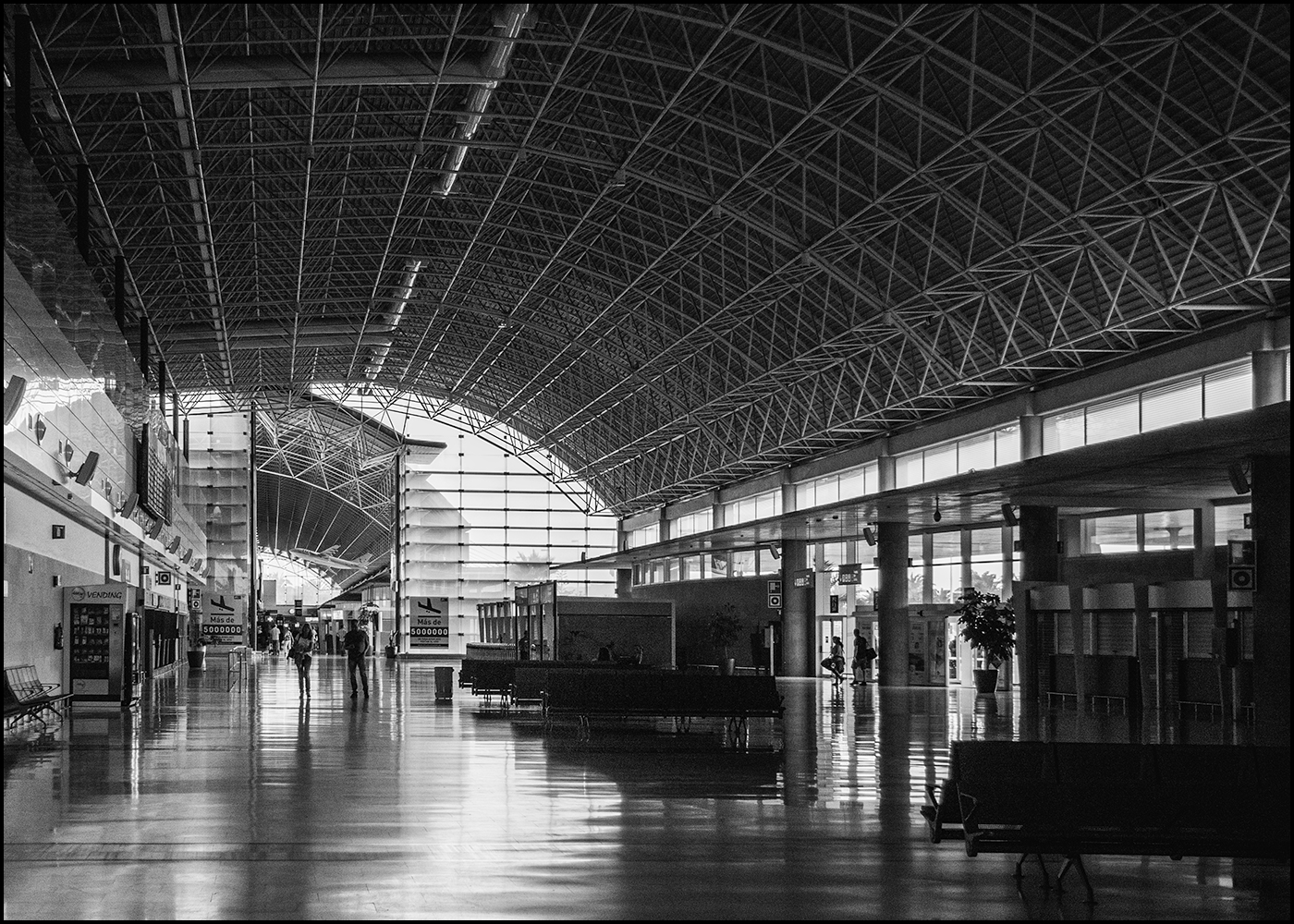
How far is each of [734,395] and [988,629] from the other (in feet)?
47.1

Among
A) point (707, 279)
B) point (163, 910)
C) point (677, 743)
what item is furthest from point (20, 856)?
point (707, 279)

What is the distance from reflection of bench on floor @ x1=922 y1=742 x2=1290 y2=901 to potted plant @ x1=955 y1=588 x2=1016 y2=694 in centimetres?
2984

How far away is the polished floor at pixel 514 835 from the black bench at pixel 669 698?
0.48m

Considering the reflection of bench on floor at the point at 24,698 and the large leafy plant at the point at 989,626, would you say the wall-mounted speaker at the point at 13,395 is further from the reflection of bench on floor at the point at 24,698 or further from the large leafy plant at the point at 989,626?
the large leafy plant at the point at 989,626

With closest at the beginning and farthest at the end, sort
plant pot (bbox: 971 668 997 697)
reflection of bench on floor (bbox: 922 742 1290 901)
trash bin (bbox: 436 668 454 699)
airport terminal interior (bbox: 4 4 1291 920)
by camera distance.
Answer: reflection of bench on floor (bbox: 922 742 1290 901)
airport terminal interior (bbox: 4 4 1291 920)
trash bin (bbox: 436 668 454 699)
plant pot (bbox: 971 668 997 697)

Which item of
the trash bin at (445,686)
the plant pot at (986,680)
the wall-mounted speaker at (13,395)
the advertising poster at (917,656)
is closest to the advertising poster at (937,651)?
the advertising poster at (917,656)

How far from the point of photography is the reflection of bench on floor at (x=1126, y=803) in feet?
30.6

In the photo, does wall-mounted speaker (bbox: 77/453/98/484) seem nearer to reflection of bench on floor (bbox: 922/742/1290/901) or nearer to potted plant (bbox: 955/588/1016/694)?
reflection of bench on floor (bbox: 922/742/1290/901)

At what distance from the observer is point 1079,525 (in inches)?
1738

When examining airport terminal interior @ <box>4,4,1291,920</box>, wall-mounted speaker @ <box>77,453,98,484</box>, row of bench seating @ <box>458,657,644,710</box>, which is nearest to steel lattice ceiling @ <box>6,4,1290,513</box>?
airport terminal interior @ <box>4,4,1291,920</box>

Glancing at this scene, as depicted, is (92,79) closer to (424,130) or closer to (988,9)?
(424,130)

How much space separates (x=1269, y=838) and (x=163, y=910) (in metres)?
7.36

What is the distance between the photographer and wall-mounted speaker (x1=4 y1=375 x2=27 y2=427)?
1823 centimetres

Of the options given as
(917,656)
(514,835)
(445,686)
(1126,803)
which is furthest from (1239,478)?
(514,835)
